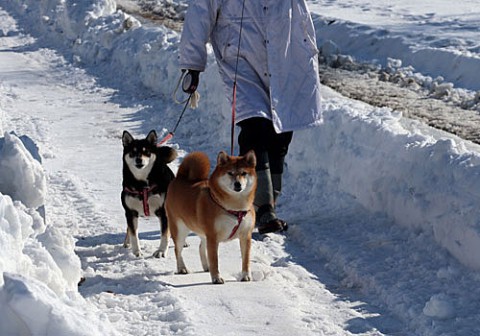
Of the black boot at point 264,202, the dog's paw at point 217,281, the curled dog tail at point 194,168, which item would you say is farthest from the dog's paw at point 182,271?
the black boot at point 264,202

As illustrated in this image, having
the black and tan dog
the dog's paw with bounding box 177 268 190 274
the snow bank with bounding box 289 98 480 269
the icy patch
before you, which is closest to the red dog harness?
the black and tan dog

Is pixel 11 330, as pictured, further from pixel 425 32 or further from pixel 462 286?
pixel 425 32

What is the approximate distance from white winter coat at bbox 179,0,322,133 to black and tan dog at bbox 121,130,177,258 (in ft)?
2.24

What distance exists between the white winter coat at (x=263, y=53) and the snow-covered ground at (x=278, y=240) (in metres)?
0.92

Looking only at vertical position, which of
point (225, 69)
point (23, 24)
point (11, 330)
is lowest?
point (23, 24)

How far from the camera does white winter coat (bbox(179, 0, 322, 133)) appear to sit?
702 cm

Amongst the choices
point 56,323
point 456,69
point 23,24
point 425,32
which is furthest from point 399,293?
point 23,24

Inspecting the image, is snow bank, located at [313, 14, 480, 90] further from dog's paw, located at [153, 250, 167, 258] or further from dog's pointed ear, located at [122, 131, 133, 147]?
dog's paw, located at [153, 250, 167, 258]

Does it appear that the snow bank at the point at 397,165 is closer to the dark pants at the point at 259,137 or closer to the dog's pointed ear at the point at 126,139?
the dark pants at the point at 259,137

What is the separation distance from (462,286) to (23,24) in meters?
23.5

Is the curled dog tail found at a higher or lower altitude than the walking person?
lower

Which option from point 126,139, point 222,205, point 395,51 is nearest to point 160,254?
point 126,139

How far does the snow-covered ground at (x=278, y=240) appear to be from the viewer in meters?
5.18

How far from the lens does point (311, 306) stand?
5.75 metres
